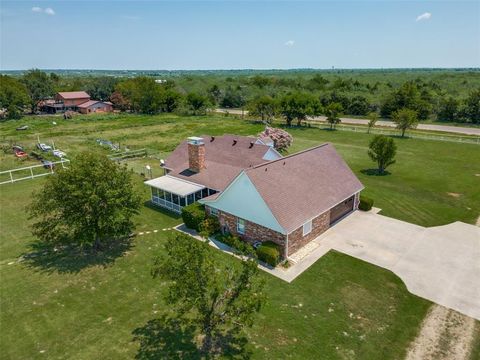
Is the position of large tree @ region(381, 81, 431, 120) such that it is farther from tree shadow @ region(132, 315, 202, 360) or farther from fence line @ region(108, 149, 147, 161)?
tree shadow @ region(132, 315, 202, 360)

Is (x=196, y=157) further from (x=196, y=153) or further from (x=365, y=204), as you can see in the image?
(x=365, y=204)

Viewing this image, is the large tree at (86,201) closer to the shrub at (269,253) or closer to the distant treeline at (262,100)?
the shrub at (269,253)

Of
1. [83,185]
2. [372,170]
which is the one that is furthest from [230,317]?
[372,170]

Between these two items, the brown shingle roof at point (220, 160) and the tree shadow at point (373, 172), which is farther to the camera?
the tree shadow at point (373, 172)

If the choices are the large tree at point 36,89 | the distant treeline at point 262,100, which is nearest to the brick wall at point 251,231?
the distant treeline at point 262,100

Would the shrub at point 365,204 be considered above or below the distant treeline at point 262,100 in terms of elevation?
below

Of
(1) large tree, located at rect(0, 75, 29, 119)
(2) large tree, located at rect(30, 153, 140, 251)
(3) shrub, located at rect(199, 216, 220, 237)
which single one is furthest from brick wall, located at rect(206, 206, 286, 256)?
(1) large tree, located at rect(0, 75, 29, 119)
